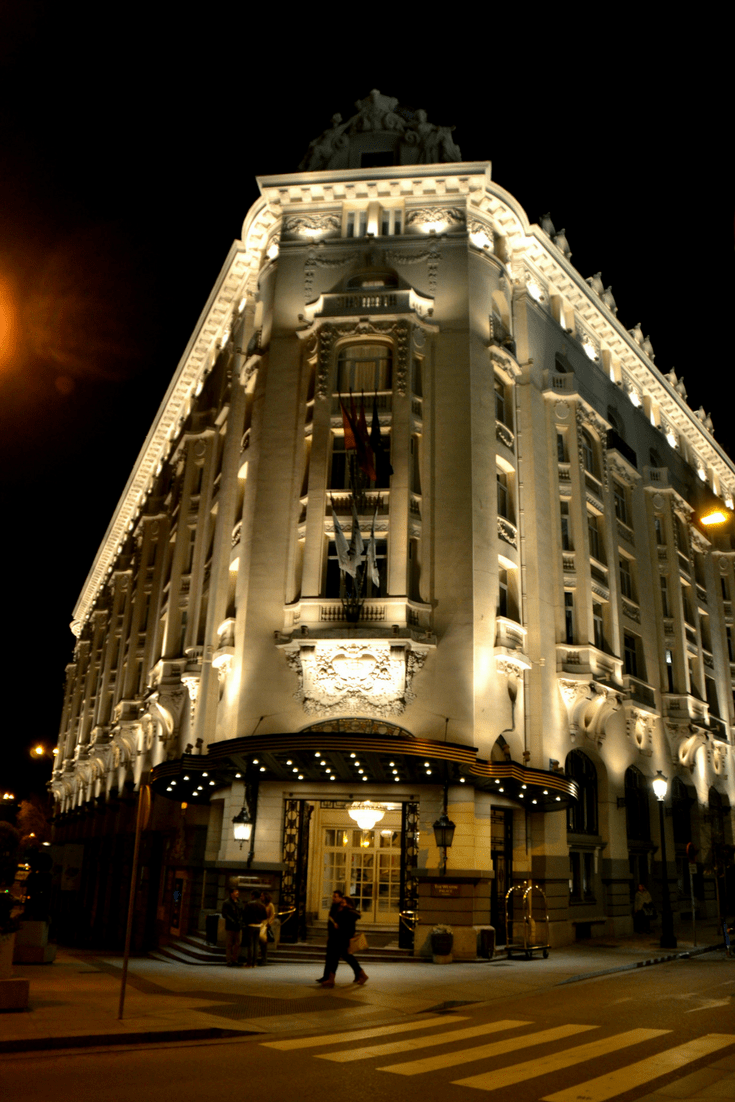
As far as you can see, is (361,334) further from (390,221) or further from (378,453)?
(390,221)

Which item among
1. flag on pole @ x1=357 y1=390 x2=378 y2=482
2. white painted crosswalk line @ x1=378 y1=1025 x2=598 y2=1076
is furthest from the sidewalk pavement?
flag on pole @ x1=357 y1=390 x2=378 y2=482

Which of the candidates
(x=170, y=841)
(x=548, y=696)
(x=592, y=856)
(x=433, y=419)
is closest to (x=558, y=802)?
(x=548, y=696)

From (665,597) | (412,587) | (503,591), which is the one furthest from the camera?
(665,597)

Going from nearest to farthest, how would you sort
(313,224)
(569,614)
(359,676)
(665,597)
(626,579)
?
(359,676), (569,614), (313,224), (626,579), (665,597)

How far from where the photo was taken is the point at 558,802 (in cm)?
3003

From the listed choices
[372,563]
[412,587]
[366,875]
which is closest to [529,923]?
[366,875]

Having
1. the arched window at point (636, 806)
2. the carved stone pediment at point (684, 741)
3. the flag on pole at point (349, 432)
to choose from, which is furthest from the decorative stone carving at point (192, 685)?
the carved stone pediment at point (684, 741)

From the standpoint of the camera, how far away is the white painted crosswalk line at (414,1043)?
11.2 meters

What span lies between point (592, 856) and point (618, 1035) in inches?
923

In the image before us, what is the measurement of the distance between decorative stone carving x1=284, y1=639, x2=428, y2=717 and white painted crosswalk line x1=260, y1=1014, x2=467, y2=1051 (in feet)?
44.1

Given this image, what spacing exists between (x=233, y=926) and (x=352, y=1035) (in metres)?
9.06

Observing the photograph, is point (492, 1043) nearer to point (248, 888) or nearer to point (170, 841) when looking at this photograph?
point (248, 888)

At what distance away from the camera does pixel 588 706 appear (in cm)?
3481

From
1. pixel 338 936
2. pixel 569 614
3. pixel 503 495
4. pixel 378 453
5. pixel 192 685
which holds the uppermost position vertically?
pixel 503 495
